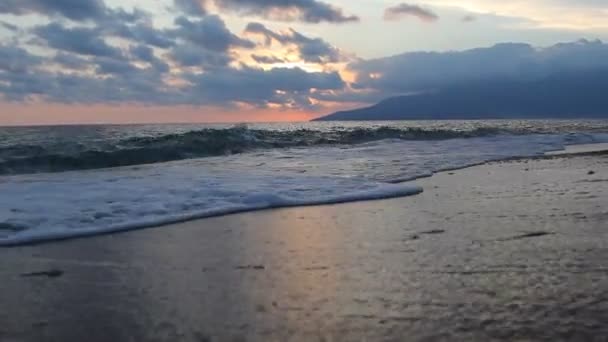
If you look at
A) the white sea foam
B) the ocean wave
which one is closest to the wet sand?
the white sea foam

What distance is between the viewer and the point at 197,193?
9.23 m

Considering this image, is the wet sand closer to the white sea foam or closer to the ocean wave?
the white sea foam

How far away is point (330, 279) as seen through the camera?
13.8ft

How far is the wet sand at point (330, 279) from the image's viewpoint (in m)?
3.21

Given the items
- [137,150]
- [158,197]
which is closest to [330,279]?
[158,197]

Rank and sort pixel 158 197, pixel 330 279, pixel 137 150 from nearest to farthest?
pixel 330 279, pixel 158 197, pixel 137 150

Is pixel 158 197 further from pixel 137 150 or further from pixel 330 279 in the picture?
pixel 137 150

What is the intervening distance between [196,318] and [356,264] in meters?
1.62

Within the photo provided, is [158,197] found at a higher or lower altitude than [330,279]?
higher

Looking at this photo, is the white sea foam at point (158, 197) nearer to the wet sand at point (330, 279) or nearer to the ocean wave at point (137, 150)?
the wet sand at point (330, 279)

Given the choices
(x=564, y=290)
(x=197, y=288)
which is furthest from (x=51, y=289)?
(x=564, y=290)

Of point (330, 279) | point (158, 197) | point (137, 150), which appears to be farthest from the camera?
point (137, 150)

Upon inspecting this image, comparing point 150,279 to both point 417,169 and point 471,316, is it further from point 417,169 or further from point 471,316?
point 417,169

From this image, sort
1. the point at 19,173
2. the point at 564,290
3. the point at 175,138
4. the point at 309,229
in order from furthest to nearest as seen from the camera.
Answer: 1. the point at 175,138
2. the point at 19,173
3. the point at 309,229
4. the point at 564,290
